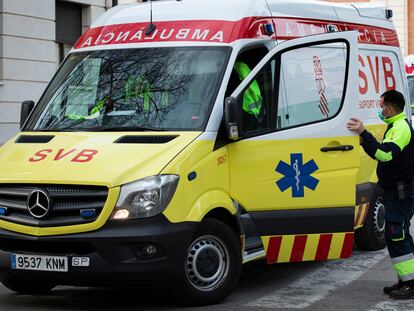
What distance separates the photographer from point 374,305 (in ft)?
24.0

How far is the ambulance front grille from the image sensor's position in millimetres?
6668

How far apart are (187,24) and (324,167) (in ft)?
5.56

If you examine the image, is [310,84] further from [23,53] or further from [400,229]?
[23,53]

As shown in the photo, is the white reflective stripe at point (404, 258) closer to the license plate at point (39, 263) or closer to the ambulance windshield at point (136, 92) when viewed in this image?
the ambulance windshield at point (136, 92)

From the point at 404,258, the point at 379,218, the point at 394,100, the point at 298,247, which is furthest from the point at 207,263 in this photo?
the point at 379,218

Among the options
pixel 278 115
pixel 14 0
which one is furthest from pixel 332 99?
pixel 14 0

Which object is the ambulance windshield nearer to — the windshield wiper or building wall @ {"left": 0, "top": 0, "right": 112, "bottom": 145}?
the windshield wiper

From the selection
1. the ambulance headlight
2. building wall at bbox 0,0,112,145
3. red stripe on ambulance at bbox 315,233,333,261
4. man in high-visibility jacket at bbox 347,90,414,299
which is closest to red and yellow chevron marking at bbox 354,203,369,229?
red stripe on ambulance at bbox 315,233,333,261

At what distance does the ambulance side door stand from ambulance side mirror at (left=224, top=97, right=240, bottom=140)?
95mm

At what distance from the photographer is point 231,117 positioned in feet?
23.7

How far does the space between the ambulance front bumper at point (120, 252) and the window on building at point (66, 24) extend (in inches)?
525

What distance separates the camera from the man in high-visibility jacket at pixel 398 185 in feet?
24.6

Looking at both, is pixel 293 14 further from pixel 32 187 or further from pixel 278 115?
pixel 32 187

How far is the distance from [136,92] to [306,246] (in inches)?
76.5
